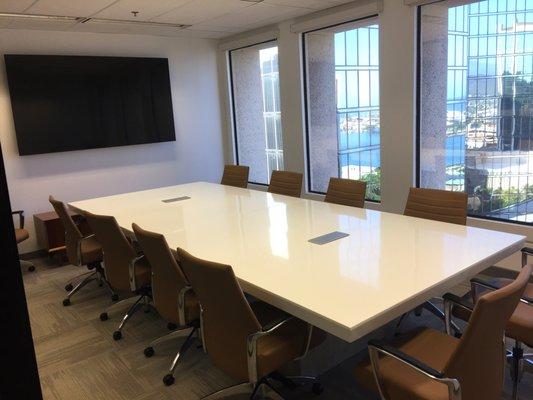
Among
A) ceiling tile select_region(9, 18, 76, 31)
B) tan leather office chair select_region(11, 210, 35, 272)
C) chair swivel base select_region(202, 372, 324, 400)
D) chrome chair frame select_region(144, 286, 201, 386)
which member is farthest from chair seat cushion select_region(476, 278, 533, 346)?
ceiling tile select_region(9, 18, 76, 31)

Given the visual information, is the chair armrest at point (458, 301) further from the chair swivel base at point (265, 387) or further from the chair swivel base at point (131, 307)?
the chair swivel base at point (131, 307)

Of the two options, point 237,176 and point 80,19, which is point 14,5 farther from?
point 237,176

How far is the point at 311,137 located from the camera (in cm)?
589

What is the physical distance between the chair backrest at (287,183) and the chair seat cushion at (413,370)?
2398mm

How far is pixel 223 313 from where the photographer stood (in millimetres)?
1985

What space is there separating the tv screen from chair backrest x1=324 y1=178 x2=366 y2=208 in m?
3.17

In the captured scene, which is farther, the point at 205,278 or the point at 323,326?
the point at 205,278

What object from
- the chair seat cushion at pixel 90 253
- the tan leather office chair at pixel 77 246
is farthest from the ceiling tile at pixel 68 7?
the chair seat cushion at pixel 90 253

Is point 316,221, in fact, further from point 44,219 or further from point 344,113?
point 44,219

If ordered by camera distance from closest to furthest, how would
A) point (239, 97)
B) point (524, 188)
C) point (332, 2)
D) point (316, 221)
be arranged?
point (316, 221), point (524, 188), point (332, 2), point (239, 97)

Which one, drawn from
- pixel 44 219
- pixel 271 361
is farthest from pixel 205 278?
pixel 44 219

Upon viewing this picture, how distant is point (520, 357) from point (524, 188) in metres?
2.10

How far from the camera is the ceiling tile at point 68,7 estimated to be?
13.5 feet

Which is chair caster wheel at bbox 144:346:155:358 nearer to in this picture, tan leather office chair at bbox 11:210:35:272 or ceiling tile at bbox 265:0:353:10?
tan leather office chair at bbox 11:210:35:272
